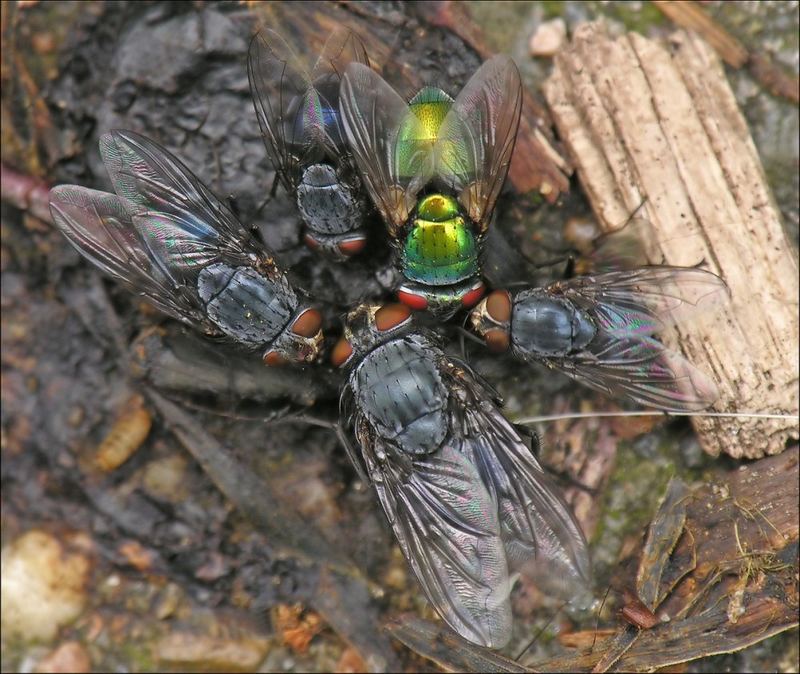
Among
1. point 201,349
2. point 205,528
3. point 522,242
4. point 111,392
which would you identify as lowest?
point 205,528

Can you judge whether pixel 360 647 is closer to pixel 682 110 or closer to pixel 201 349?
pixel 201 349

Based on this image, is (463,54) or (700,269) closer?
(700,269)

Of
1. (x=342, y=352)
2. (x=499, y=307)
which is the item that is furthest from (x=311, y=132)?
(x=499, y=307)

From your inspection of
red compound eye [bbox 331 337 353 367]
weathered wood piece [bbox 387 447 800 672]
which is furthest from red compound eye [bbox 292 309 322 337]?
weathered wood piece [bbox 387 447 800 672]

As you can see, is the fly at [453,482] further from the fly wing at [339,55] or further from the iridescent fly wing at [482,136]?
the fly wing at [339,55]

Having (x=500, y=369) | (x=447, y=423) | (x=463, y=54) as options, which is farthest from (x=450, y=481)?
(x=463, y=54)

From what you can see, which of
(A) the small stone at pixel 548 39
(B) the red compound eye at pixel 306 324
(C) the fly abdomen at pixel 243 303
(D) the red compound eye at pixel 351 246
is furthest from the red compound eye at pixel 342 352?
(A) the small stone at pixel 548 39

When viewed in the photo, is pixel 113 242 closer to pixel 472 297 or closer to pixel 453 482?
pixel 472 297
